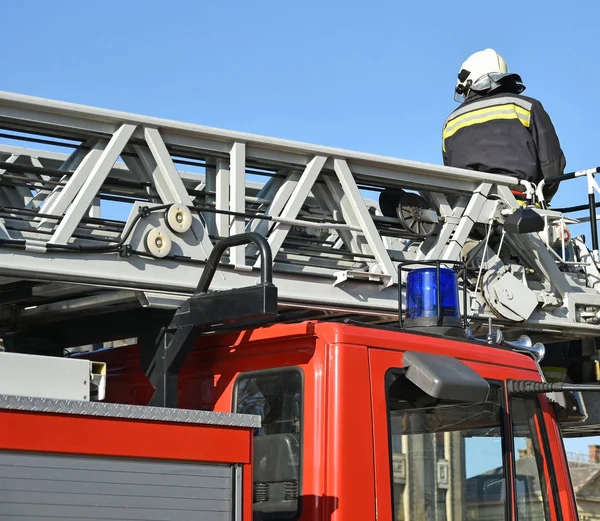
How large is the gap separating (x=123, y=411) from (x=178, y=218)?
4.51 ft

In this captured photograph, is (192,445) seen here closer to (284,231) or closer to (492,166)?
(284,231)

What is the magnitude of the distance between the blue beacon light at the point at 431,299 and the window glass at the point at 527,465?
1.34 ft

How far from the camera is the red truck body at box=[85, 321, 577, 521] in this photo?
3574 mm

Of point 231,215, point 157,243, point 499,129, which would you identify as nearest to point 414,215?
point 231,215

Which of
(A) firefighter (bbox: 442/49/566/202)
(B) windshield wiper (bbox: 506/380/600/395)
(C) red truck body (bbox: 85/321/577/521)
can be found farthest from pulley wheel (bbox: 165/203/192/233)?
(A) firefighter (bbox: 442/49/566/202)

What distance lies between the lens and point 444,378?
3580 mm

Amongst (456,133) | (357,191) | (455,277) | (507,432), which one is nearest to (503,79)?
(456,133)

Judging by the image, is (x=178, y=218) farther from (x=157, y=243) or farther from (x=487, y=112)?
(x=487, y=112)

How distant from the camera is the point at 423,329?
4188mm

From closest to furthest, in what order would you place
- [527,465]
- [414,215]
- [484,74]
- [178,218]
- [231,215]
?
[527,465] < [178,218] < [231,215] < [414,215] < [484,74]

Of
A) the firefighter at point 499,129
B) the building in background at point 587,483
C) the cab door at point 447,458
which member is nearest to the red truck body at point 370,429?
the cab door at point 447,458

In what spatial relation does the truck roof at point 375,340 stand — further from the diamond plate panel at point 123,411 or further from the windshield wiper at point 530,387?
the diamond plate panel at point 123,411

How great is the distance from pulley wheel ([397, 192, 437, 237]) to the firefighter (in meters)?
0.63

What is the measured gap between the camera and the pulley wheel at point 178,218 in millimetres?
4246
